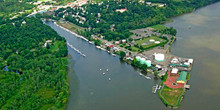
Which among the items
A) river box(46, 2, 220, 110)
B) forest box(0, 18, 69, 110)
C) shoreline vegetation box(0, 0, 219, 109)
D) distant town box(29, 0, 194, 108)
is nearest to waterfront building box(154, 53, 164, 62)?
distant town box(29, 0, 194, 108)

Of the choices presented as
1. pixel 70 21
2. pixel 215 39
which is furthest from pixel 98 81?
pixel 70 21

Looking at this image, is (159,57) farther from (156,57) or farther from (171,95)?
(171,95)

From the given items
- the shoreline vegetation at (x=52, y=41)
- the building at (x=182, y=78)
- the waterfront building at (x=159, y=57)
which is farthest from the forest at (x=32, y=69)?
the building at (x=182, y=78)

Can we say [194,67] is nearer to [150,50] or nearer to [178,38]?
[150,50]

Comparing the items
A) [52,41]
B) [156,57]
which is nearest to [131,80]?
[156,57]

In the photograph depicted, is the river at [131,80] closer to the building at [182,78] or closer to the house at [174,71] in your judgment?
the building at [182,78]

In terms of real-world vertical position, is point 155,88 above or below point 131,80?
above
